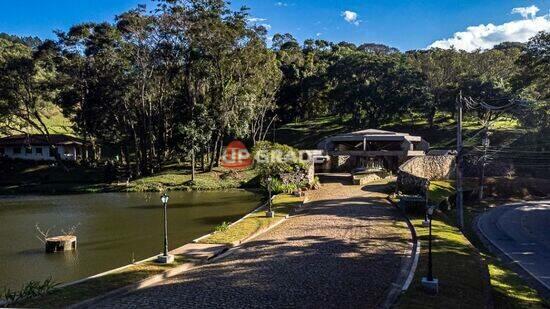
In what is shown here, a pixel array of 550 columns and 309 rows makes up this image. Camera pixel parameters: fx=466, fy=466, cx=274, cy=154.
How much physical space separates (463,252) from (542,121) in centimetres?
4405

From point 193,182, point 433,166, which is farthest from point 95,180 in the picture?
point 433,166

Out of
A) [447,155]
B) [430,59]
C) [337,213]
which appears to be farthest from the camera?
[430,59]

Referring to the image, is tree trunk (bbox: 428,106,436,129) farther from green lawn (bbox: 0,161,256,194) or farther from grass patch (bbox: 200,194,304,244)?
grass patch (bbox: 200,194,304,244)

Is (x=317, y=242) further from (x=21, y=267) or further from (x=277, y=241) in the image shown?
(x=21, y=267)

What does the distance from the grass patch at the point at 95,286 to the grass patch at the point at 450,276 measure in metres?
8.26

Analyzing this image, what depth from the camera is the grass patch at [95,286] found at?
41.4 ft

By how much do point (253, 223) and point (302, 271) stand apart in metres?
9.29

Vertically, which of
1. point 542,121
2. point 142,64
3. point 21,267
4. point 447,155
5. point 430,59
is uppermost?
point 430,59

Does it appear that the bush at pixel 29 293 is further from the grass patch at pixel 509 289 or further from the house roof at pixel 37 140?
the house roof at pixel 37 140

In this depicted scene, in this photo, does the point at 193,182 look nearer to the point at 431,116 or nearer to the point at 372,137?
the point at 372,137

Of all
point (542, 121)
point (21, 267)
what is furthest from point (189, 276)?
point (542, 121)

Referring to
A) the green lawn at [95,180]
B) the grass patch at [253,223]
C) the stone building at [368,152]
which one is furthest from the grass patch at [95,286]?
the stone building at [368,152]

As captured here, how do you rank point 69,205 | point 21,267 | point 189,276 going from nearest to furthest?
1. point 189,276
2. point 21,267
3. point 69,205

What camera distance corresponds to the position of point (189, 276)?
15656 mm
